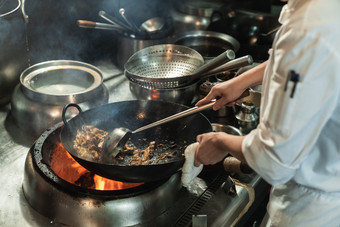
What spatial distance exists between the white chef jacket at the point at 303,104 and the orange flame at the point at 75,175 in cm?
80

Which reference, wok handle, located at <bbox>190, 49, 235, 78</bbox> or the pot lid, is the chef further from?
the pot lid

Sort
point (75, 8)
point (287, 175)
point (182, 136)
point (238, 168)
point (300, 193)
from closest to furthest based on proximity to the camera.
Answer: point (287, 175), point (300, 193), point (238, 168), point (182, 136), point (75, 8)

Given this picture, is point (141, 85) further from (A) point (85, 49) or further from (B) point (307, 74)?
(B) point (307, 74)

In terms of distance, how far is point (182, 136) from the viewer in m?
1.88

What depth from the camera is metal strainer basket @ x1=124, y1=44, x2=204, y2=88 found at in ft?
7.84

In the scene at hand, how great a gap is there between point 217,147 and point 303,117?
36 cm

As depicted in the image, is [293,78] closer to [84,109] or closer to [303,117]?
[303,117]

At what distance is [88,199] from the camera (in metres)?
1.52

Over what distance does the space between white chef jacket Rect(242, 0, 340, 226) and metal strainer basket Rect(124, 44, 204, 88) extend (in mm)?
1204

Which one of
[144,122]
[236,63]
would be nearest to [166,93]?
[144,122]

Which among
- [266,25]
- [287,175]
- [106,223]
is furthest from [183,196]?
[266,25]

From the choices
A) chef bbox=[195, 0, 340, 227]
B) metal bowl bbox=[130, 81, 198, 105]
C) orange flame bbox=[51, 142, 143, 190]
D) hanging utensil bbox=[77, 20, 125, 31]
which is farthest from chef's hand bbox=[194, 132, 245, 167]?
hanging utensil bbox=[77, 20, 125, 31]

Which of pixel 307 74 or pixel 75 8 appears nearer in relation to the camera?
pixel 307 74

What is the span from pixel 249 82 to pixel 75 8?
1.72 meters
